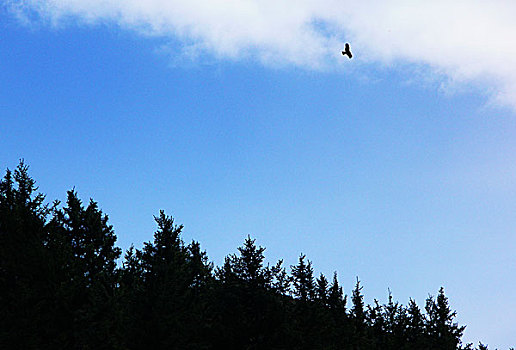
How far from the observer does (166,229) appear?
110ft

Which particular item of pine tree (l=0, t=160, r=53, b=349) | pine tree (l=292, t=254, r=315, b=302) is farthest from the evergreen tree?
Result: pine tree (l=0, t=160, r=53, b=349)

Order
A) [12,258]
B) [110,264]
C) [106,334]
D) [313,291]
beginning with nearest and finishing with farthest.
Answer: [106,334], [12,258], [110,264], [313,291]

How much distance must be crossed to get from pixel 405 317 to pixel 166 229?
3326 centimetres

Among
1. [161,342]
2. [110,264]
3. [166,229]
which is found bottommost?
[161,342]

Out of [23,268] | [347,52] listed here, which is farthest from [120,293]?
[347,52]

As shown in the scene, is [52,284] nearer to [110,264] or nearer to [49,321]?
[49,321]

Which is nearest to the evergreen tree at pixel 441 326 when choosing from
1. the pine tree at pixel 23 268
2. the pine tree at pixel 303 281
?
the pine tree at pixel 303 281

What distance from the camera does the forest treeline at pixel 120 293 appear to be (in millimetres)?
27172

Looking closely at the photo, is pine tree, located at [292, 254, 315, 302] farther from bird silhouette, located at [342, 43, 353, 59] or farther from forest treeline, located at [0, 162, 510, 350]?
bird silhouette, located at [342, 43, 353, 59]

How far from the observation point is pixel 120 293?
27.5 m

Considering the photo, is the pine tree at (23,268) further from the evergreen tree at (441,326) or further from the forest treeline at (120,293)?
the evergreen tree at (441,326)

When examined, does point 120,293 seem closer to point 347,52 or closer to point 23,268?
point 23,268

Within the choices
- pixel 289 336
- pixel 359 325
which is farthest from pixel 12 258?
pixel 359 325

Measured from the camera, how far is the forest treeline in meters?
27.2
